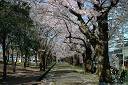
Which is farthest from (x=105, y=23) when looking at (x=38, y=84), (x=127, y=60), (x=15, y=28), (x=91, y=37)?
(x=127, y=60)

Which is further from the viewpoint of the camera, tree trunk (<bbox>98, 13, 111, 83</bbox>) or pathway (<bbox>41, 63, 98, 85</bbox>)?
pathway (<bbox>41, 63, 98, 85</bbox>)

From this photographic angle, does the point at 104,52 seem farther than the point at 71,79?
No

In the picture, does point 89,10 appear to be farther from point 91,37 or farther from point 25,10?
point 25,10

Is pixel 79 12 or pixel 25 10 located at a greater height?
pixel 25 10

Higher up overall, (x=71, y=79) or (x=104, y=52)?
(x=104, y=52)

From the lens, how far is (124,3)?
22641 mm

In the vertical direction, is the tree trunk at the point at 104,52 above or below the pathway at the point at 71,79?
above

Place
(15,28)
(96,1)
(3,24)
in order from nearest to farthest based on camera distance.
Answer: (96,1), (3,24), (15,28)

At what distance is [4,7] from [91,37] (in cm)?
1399

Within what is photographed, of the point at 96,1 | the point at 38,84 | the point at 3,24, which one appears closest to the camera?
the point at 96,1

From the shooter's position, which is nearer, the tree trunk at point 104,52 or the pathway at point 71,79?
the tree trunk at point 104,52

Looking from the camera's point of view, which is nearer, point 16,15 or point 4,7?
point 4,7

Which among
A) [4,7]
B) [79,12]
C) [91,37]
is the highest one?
[4,7]

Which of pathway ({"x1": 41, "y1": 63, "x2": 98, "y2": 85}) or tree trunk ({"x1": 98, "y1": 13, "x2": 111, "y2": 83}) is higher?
tree trunk ({"x1": 98, "y1": 13, "x2": 111, "y2": 83})
